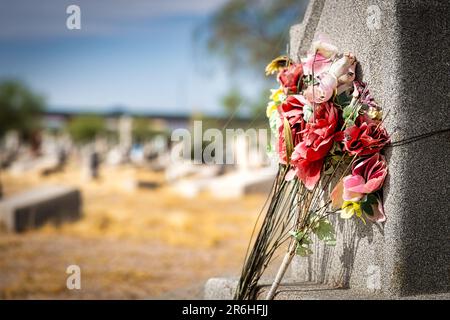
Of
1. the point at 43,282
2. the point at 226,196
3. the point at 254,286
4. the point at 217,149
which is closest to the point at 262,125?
the point at 217,149

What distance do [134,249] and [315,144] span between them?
5197 millimetres

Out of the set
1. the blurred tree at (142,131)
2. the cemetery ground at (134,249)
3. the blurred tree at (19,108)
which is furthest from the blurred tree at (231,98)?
the cemetery ground at (134,249)

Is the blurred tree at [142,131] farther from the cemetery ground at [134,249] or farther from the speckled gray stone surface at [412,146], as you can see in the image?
the speckled gray stone surface at [412,146]

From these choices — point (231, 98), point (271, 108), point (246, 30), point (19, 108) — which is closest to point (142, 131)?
point (19, 108)

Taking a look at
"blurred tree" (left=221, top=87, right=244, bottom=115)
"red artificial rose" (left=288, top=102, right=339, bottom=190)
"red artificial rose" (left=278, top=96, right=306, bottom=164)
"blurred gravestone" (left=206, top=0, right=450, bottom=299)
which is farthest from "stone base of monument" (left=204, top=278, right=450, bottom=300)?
"blurred tree" (left=221, top=87, right=244, bottom=115)

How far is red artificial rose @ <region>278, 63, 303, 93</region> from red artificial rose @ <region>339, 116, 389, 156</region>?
1.40ft

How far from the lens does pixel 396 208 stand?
2611 mm

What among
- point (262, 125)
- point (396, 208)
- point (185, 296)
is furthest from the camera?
point (185, 296)

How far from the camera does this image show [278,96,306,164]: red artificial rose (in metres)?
2.79

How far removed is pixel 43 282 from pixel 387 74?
4066 millimetres

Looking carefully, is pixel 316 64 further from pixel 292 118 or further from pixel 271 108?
pixel 271 108

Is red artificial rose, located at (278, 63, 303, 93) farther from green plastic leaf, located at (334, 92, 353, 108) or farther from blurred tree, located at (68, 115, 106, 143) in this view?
blurred tree, located at (68, 115, 106, 143)

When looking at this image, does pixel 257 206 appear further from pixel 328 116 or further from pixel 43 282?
pixel 328 116

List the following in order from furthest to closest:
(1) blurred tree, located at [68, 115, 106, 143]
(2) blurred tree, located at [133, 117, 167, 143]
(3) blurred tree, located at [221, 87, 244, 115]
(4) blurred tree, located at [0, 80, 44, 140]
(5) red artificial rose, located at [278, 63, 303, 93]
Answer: (1) blurred tree, located at [68, 115, 106, 143] < (4) blurred tree, located at [0, 80, 44, 140] < (2) blurred tree, located at [133, 117, 167, 143] < (3) blurred tree, located at [221, 87, 244, 115] < (5) red artificial rose, located at [278, 63, 303, 93]
